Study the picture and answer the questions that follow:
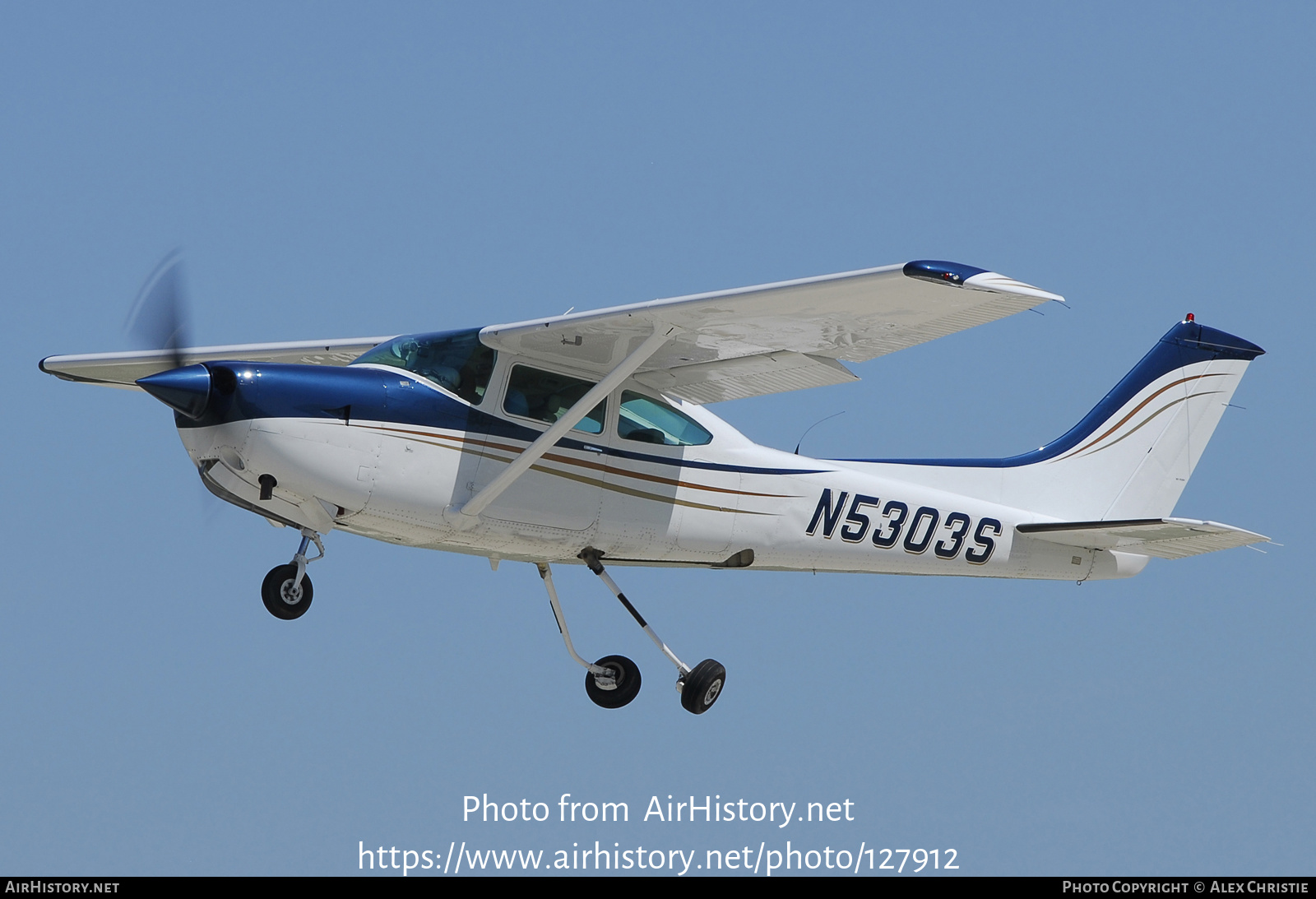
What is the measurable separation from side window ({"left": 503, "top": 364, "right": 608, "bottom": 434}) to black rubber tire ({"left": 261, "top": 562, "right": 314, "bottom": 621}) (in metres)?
1.96

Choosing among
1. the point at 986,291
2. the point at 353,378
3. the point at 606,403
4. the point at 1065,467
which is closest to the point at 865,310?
the point at 986,291

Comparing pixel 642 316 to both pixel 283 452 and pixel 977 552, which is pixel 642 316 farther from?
pixel 977 552

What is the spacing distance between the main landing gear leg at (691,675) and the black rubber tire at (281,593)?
6.99ft

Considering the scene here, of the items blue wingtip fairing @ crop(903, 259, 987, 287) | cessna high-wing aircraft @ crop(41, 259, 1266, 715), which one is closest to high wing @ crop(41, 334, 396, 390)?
cessna high-wing aircraft @ crop(41, 259, 1266, 715)

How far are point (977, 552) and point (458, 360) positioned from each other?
4.91 meters

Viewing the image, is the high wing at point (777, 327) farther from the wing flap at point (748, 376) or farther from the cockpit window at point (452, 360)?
the cockpit window at point (452, 360)

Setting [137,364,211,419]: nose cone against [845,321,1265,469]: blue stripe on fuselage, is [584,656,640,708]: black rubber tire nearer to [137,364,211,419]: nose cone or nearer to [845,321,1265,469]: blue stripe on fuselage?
[137,364,211,419]: nose cone

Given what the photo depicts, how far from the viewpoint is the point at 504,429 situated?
11367 millimetres

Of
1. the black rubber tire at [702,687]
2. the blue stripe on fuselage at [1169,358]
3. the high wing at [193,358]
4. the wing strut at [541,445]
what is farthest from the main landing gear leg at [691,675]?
the blue stripe on fuselage at [1169,358]

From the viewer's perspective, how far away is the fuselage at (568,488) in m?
10.6

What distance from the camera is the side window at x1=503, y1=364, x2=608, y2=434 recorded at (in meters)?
11.5

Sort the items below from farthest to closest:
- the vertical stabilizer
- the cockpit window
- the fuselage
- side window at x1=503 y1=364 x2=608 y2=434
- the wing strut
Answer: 1. the vertical stabilizer
2. side window at x1=503 y1=364 x2=608 y2=434
3. the cockpit window
4. the wing strut
5. the fuselage

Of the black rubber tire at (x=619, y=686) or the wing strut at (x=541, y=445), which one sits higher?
the wing strut at (x=541, y=445)

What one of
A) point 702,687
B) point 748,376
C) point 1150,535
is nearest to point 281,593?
point 702,687
